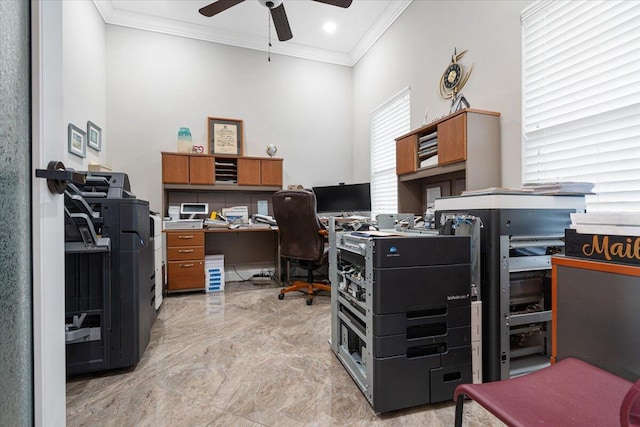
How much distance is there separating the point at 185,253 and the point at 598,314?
11.0ft

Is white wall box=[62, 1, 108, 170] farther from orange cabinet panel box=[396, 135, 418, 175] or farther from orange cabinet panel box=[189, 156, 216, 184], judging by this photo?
orange cabinet panel box=[396, 135, 418, 175]

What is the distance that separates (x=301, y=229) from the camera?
9.56 feet

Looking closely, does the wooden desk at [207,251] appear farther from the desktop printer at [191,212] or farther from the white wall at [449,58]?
the white wall at [449,58]

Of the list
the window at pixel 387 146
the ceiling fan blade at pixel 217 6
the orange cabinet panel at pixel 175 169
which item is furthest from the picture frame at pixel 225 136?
the window at pixel 387 146

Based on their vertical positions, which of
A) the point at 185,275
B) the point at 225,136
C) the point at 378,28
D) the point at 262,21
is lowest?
the point at 185,275

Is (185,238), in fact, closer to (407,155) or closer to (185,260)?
(185,260)

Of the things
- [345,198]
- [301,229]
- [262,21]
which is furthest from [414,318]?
[262,21]

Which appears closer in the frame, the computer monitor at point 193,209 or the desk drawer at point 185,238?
the desk drawer at point 185,238

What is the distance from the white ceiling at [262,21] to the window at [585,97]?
186 centimetres

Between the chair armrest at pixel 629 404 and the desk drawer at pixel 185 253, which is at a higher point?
the chair armrest at pixel 629 404

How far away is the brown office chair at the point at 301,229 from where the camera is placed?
9.20ft

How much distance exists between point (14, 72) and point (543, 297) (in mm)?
2191

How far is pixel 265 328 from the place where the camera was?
231 cm

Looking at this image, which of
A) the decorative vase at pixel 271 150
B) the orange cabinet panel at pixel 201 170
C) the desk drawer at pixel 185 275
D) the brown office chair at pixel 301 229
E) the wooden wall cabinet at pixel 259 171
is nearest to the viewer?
the brown office chair at pixel 301 229
